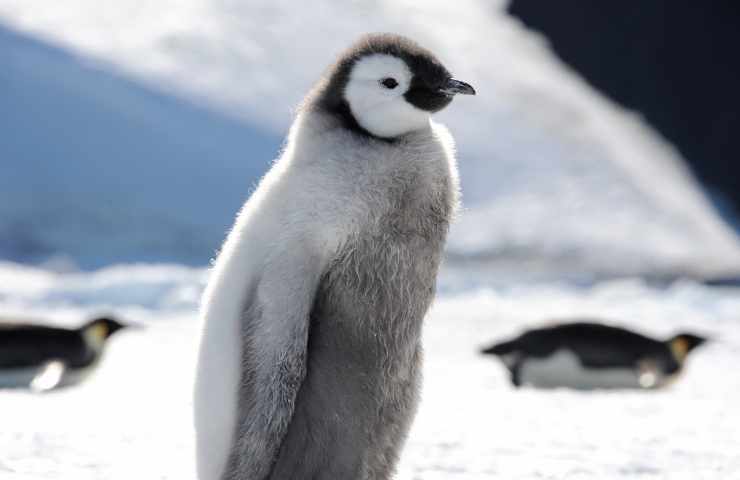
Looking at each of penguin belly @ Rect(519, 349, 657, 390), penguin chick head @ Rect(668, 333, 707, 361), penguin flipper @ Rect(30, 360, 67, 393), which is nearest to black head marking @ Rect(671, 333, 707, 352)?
penguin chick head @ Rect(668, 333, 707, 361)

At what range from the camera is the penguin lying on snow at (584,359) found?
4.89 metres

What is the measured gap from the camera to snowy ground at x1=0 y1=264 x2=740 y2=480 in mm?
2668

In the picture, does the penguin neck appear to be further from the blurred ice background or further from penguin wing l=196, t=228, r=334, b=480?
penguin wing l=196, t=228, r=334, b=480

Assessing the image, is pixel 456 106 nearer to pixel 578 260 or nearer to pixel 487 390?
pixel 578 260

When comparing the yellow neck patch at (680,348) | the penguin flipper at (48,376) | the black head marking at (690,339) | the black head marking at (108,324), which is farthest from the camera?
the black head marking at (690,339)

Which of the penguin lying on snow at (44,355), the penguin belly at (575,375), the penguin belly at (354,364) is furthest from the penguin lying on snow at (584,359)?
the penguin belly at (354,364)

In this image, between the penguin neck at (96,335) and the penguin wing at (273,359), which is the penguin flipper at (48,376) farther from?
the penguin wing at (273,359)

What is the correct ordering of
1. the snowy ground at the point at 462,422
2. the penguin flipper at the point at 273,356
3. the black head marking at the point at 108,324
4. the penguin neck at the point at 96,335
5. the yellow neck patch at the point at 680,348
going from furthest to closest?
the yellow neck patch at the point at 680,348
the black head marking at the point at 108,324
the penguin neck at the point at 96,335
the snowy ground at the point at 462,422
the penguin flipper at the point at 273,356

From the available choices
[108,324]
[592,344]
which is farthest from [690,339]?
[108,324]

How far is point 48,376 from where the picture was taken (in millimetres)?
4395

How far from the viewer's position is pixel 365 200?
6.63 feet

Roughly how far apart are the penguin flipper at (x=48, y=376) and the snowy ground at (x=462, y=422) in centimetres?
13

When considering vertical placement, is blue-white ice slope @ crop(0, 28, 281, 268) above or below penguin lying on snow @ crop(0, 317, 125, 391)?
above

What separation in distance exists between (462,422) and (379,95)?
1.69m
